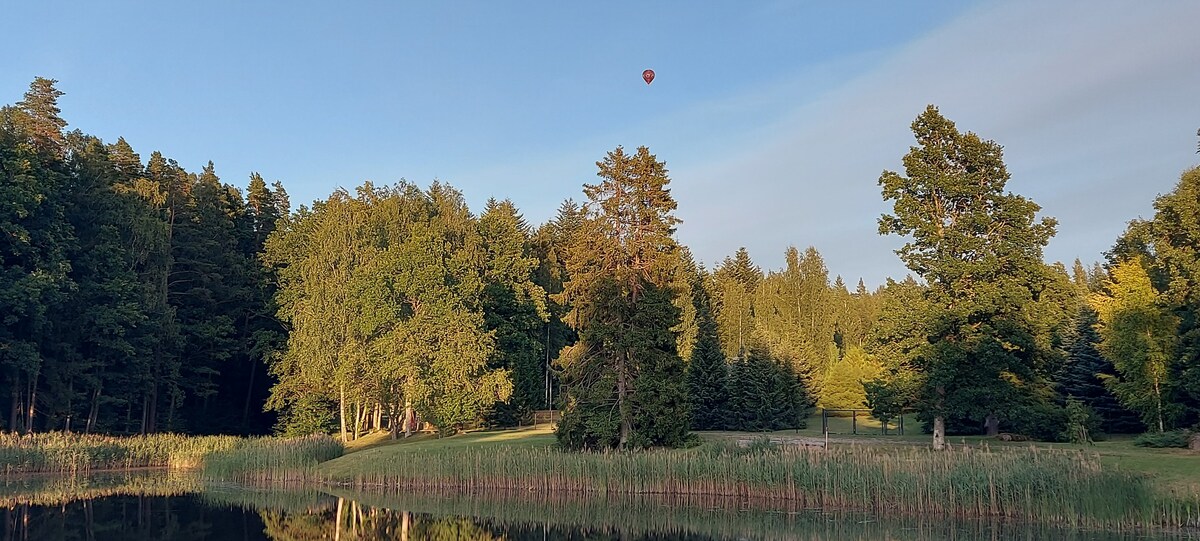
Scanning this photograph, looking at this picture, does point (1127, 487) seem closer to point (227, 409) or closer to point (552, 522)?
point (552, 522)

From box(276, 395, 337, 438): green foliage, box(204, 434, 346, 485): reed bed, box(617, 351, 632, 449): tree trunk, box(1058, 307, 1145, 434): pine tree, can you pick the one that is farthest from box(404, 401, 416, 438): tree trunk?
box(1058, 307, 1145, 434): pine tree

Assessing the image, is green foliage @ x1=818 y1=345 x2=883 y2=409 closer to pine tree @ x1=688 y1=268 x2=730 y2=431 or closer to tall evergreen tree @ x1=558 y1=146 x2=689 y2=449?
pine tree @ x1=688 y1=268 x2=730 y2=431

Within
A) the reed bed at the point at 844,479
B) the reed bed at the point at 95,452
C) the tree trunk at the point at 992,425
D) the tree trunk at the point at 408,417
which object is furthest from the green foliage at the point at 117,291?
the tree trunk at the point at 992,425

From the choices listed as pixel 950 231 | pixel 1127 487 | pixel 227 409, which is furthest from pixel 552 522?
pixel 227 409

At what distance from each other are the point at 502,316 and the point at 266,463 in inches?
822

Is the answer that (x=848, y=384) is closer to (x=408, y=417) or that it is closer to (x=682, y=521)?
(x=408, y=417)

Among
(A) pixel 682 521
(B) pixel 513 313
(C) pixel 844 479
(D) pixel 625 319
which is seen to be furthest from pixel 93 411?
(C) pixel 844 479

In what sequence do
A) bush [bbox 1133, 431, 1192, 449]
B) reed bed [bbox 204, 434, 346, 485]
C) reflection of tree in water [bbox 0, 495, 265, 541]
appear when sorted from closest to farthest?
reflection of tree in water [bbox 0, 495, 265, 541] < bush [bbox 1133, 431, 1192, 449] < reed bed [bbox 204, 434, 346, 485]

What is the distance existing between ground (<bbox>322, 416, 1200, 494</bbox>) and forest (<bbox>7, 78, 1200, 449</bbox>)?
1.33 meters

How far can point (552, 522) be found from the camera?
2191cm

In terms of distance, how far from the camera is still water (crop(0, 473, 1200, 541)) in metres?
19.5

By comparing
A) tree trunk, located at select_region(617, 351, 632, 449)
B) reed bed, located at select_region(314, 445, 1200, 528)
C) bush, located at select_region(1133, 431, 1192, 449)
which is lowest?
reed bed, located at select_region(314, 445, 1200, 528)

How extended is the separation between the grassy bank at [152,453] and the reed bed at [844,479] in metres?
4.58

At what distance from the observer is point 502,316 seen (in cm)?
5200
